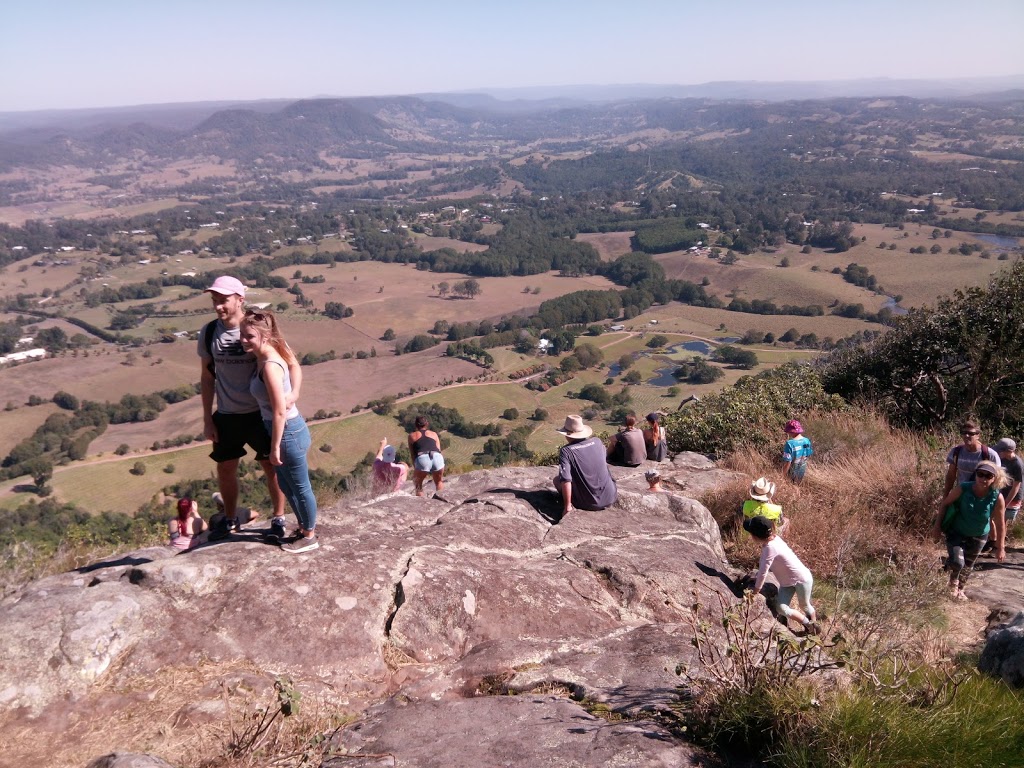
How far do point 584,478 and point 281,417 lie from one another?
2.87 m

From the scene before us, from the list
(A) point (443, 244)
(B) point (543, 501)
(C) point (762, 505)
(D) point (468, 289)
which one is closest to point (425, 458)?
(B) point (543, 501)

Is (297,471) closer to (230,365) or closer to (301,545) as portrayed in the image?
(301,545)

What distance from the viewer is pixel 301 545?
445 cm

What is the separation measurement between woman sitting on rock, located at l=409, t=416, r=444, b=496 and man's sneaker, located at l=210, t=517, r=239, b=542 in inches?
111

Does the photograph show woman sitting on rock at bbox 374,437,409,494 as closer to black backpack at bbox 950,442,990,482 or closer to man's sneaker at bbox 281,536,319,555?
man's sneaker at bbox 281,536,319,555

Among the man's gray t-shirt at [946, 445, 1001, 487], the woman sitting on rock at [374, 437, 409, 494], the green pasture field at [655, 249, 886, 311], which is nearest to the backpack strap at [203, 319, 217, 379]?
the woman sitting on rock at [374, 437, 409, 494]

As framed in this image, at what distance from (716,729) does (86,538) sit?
29.7ft

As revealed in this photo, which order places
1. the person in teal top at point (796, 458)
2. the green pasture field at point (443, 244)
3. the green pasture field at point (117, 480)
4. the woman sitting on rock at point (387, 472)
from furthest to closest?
the green pasture field at point (443, 244) → the green pasture field at point (117, 480) → the woman sitting on rock at point (387, 472) → the person in teal top at point (796, 458)

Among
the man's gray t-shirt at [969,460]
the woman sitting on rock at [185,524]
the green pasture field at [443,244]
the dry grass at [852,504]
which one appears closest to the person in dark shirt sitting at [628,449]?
the dry grass at [852,504]

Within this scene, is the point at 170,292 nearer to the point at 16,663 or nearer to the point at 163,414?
the point at 163,414

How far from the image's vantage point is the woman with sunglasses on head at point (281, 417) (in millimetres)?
4230

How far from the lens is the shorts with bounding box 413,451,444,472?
795 centimetres

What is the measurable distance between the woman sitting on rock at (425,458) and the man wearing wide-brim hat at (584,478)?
2.22 m

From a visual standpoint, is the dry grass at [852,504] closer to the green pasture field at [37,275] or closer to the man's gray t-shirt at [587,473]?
the man's gray t-shirt at [587,473]
